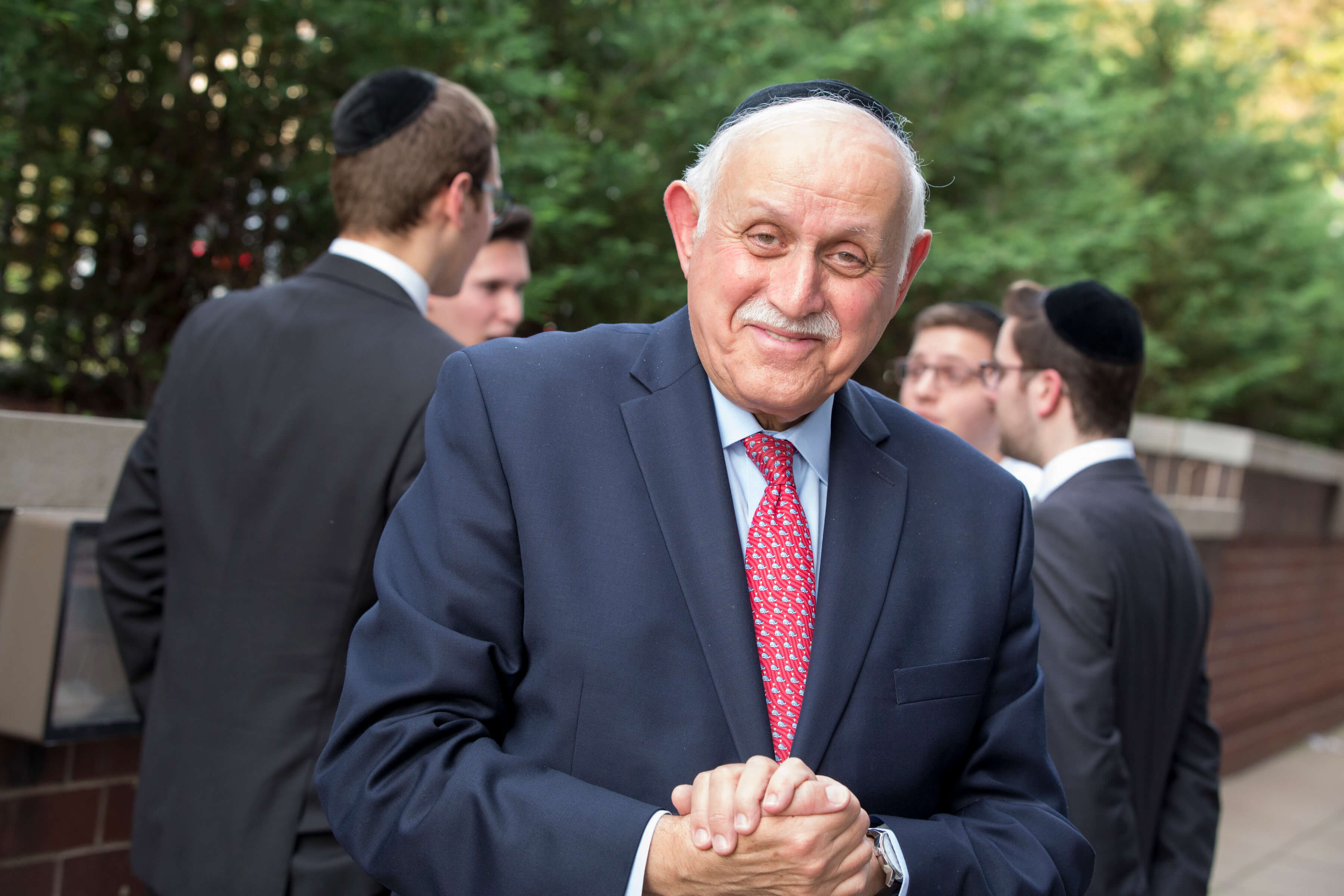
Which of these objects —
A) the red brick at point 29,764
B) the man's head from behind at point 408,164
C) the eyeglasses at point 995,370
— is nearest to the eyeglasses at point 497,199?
the man's head from behind at point 408,164

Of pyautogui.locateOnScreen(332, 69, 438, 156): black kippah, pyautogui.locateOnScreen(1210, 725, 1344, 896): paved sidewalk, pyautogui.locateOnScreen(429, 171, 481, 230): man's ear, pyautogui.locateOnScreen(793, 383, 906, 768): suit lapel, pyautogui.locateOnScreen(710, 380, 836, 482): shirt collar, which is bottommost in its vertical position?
pyautogui.locateOnScreen(1210, 725, 1344, 896): paved sidewalk

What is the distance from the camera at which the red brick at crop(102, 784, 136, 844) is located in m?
2.99

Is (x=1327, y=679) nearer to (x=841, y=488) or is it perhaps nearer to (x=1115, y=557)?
(x=1115, y=557)

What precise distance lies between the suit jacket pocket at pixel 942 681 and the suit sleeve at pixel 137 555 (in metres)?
1.61

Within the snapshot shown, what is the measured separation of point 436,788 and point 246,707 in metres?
0.93

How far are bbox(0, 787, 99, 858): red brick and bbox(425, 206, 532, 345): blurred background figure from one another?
1.70m

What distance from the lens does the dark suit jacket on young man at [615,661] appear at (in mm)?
1526

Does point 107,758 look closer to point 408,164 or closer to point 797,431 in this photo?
point 408,164

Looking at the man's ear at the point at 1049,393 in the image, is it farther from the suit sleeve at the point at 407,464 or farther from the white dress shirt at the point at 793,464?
the suit sleeve at the point at 407,464

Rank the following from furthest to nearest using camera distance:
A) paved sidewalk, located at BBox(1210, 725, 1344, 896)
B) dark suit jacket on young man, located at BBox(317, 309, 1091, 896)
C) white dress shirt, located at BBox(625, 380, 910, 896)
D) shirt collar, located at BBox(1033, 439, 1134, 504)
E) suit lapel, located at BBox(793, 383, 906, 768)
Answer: paved sidewalk, located at BBox(1210, 725, 1344, 896) → shirt collar, located at BBox(1033, 439, 1134, 504) → white dress shirt, located at BBox(625, 380, 910, 896) → suit lapel, located at BBox(793, 383, 906, 768) → dark suit jacket on young man, located at BBox(317, 309, 1091, 896)

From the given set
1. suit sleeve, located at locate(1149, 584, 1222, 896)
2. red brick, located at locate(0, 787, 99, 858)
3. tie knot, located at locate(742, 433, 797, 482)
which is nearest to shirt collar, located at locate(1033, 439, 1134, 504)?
suit sleeve, located at locate(1149, 584, 1222, 896)

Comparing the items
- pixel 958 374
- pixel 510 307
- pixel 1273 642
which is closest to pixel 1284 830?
pixel 1273 642

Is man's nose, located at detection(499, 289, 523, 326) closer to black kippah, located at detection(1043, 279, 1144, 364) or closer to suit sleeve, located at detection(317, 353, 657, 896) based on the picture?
black kippah, located at detection(1043, 279, 1144, 364)

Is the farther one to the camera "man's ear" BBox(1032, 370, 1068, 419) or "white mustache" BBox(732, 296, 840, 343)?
"man's ear" BBox(1032, 370, 1068, 419)
